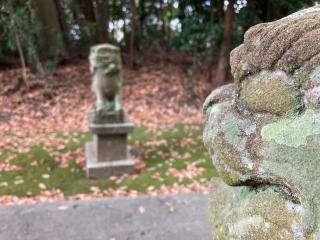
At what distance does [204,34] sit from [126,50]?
2347mm

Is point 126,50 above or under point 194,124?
above

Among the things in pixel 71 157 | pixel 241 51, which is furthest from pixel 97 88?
pixel 241 51

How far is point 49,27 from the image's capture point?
982 cm

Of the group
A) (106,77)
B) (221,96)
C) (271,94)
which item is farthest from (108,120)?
(271,94)

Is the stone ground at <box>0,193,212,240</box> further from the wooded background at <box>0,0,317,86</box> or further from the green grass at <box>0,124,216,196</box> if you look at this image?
the wooded background at <box>0,0,317,86</box>

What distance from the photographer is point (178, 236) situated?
12.3 feet

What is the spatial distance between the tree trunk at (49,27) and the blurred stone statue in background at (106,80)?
15.3 feet

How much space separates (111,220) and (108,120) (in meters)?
1.76

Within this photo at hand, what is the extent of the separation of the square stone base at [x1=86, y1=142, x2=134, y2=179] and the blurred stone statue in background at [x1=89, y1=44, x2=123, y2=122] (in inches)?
21.3

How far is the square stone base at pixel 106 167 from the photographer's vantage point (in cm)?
544

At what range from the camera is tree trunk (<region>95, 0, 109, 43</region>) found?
9.91 meters

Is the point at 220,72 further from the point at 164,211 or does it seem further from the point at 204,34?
the point at 164,211

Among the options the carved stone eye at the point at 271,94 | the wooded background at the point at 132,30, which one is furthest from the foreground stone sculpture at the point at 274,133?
the wooded background at the point at 132,30

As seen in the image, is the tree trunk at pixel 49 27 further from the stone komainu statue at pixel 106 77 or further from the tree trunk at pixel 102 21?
the stone komainu statue at pixel 106 77
